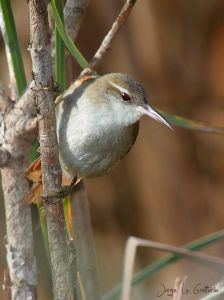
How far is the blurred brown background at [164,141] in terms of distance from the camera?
309cm

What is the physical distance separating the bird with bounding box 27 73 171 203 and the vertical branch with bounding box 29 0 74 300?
0.28 m

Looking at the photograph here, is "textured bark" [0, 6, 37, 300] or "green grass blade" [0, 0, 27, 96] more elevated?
"green grass blade" [0, 0, 27, 96]

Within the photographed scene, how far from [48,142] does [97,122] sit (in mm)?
354

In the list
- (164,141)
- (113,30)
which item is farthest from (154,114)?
(164,141)

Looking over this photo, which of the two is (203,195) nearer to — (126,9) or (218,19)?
(218,19)

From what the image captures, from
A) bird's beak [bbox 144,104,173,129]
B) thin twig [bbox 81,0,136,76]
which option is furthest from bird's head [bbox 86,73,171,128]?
thin twig [bbox 81,0,136,76]

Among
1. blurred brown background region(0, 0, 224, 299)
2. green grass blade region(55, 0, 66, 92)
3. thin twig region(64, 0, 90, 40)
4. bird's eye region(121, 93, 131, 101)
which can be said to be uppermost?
thin twig region(64, 0, 90, 40)

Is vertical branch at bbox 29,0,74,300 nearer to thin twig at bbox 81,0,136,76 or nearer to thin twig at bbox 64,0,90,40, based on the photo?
thin twig at bbox 81,0,136,76

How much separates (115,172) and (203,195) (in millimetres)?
436

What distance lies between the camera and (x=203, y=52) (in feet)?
10.3

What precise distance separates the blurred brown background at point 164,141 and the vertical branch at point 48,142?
135 cm

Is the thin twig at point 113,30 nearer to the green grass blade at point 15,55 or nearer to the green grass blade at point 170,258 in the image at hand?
the green grass blade at point 15,55

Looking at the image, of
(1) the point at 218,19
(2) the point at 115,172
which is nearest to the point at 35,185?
(2) the point at 115,172

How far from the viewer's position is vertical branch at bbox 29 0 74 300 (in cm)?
150
